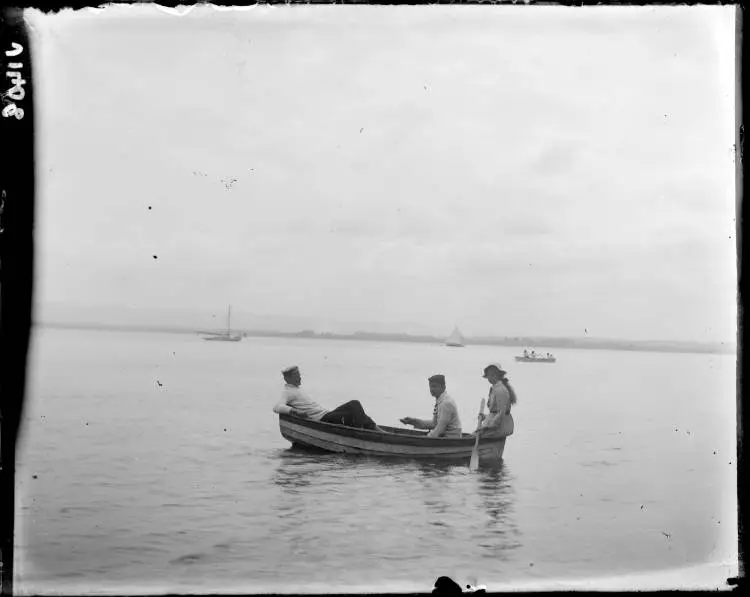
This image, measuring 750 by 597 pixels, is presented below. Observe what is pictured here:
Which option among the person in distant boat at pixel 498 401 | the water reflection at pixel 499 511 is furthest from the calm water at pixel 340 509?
the person in distant boat at pixel 498 401

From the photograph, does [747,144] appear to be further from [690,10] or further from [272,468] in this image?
[272,468]

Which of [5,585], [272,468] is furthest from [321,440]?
[5,585]

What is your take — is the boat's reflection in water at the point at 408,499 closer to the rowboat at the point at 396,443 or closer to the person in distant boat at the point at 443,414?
the rowboat at the point at 396,443

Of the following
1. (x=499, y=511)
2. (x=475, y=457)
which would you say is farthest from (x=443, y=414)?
(x=499, y=511)

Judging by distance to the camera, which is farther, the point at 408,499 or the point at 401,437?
the point at 401,437

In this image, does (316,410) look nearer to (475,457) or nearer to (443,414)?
(443,414)
